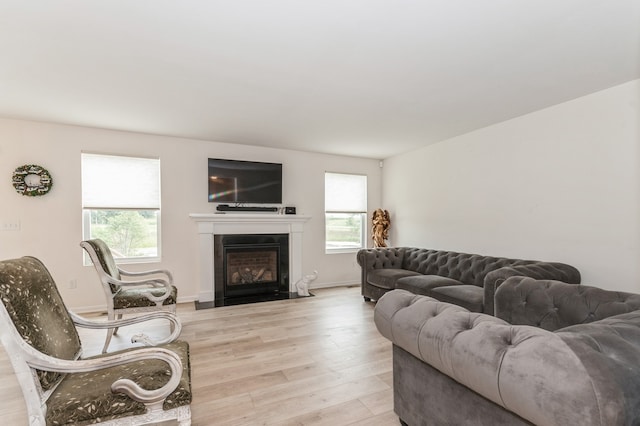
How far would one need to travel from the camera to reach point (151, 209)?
14.8 feet

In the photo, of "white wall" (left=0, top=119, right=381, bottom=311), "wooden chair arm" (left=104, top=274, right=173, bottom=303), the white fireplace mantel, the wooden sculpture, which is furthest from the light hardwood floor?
the wooden sculpture

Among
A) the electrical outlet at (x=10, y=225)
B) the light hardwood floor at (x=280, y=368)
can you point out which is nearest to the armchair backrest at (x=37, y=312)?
the light hardwood floor at (x=280, y=368)

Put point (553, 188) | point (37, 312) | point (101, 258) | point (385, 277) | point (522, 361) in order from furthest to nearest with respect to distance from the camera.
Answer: point (385, 277) < point (553, 188) < point (101, 258) < point (37, 312) < point (522, 361)

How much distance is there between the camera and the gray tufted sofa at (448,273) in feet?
9.57

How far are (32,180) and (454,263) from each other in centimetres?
581

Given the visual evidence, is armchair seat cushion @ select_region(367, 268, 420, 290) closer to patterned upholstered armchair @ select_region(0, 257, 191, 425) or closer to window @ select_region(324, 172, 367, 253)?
window @ select_region(324, 172, 367, 253)

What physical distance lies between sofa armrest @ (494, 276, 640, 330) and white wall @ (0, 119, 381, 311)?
3764mm

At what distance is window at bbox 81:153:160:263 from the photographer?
4219 mm

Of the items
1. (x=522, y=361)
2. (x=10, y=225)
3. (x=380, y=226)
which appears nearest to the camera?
(x=522, y=361)

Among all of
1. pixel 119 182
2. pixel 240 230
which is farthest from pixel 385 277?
pixel 119 182

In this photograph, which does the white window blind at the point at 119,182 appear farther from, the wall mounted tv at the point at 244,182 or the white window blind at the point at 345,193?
the white window blind at the point at 345,193

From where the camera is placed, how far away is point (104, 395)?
132 cm

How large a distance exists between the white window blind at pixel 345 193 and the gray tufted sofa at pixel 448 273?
1.35 metres

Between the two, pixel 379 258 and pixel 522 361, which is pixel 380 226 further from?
pixel 522 361
